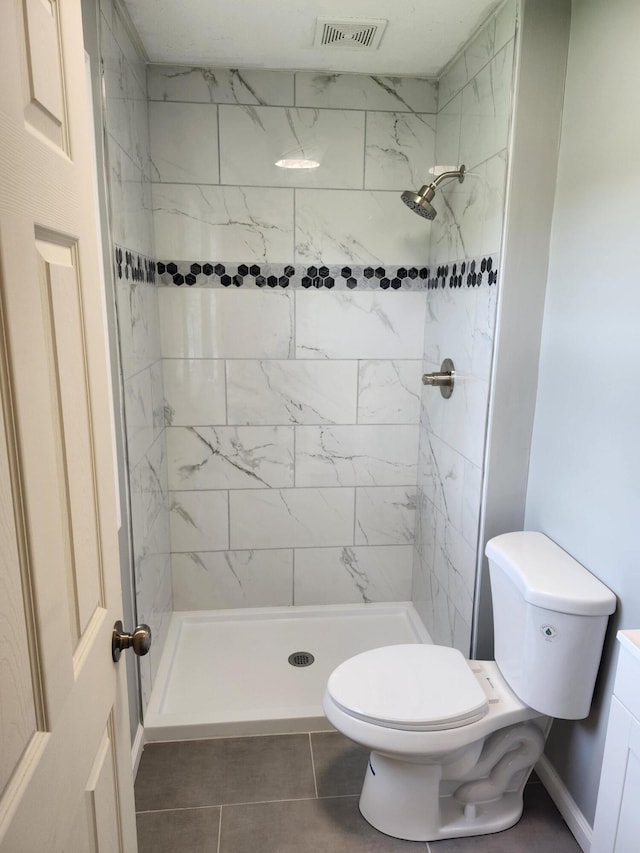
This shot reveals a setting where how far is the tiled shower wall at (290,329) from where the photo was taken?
2404mm

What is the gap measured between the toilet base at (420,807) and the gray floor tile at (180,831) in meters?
0.46

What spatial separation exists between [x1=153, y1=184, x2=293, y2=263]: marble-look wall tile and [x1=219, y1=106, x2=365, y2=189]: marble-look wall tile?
0.07 meters

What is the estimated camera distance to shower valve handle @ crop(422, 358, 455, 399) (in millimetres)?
2275

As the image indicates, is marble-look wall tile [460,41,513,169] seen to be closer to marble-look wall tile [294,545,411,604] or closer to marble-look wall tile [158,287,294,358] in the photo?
marble-look wall tile [158,287,294,358]

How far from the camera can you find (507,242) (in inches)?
70.9

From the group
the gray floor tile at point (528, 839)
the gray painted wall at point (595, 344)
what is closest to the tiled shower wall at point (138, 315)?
the gray floor tile at point (528, 839)

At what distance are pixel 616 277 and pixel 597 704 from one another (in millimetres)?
1138

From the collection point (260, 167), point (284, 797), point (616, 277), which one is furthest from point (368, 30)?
point (284, 797)

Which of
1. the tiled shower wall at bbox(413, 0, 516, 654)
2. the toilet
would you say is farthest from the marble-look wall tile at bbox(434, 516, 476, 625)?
the toilet

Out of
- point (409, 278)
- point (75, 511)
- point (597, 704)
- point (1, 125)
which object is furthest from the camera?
point (409, 278)

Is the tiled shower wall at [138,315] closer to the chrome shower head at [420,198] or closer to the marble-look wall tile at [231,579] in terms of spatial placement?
the marble-look wall tile at [231,579]

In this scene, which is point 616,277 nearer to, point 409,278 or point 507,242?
point 507,242

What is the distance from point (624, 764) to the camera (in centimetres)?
115

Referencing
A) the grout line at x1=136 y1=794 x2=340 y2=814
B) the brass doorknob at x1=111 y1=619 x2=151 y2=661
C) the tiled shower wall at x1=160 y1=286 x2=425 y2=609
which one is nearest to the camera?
the brass doorknob at x1=111 y1=619 x2=151 y2=661
